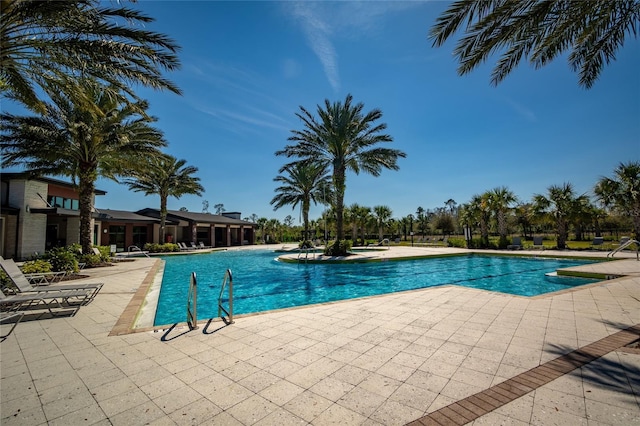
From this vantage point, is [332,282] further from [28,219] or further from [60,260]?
[28,219]

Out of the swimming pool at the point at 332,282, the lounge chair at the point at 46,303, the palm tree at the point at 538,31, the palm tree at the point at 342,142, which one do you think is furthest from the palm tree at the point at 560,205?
the lounge chair at the point at 46,303

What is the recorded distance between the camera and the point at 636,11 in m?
5.84

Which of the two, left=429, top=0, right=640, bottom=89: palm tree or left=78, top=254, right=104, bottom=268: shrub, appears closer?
left=429, top=0, right=640, bottom=89: palm tree

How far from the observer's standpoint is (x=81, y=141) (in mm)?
13383

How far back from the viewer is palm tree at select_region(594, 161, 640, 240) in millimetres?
19094

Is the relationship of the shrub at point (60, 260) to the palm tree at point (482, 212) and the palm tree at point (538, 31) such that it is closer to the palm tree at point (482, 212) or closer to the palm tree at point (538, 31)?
the palm tree at point (538, 31)

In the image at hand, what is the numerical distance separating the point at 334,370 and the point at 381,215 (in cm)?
3881

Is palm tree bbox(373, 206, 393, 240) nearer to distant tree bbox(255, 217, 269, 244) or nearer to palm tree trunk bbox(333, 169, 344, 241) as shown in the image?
distant tree bbox(255, 217, 269, 244)

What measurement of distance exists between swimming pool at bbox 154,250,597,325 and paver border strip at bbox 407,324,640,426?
6.51m

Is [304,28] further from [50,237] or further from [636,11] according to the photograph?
[50,237]

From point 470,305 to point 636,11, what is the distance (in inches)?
272

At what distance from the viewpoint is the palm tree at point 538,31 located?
5864mm

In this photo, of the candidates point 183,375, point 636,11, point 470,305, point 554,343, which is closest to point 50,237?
point 183,375

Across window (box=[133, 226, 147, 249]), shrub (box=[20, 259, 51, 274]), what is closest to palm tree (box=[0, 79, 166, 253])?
shrub (box=[20, 259, 51, 274])
